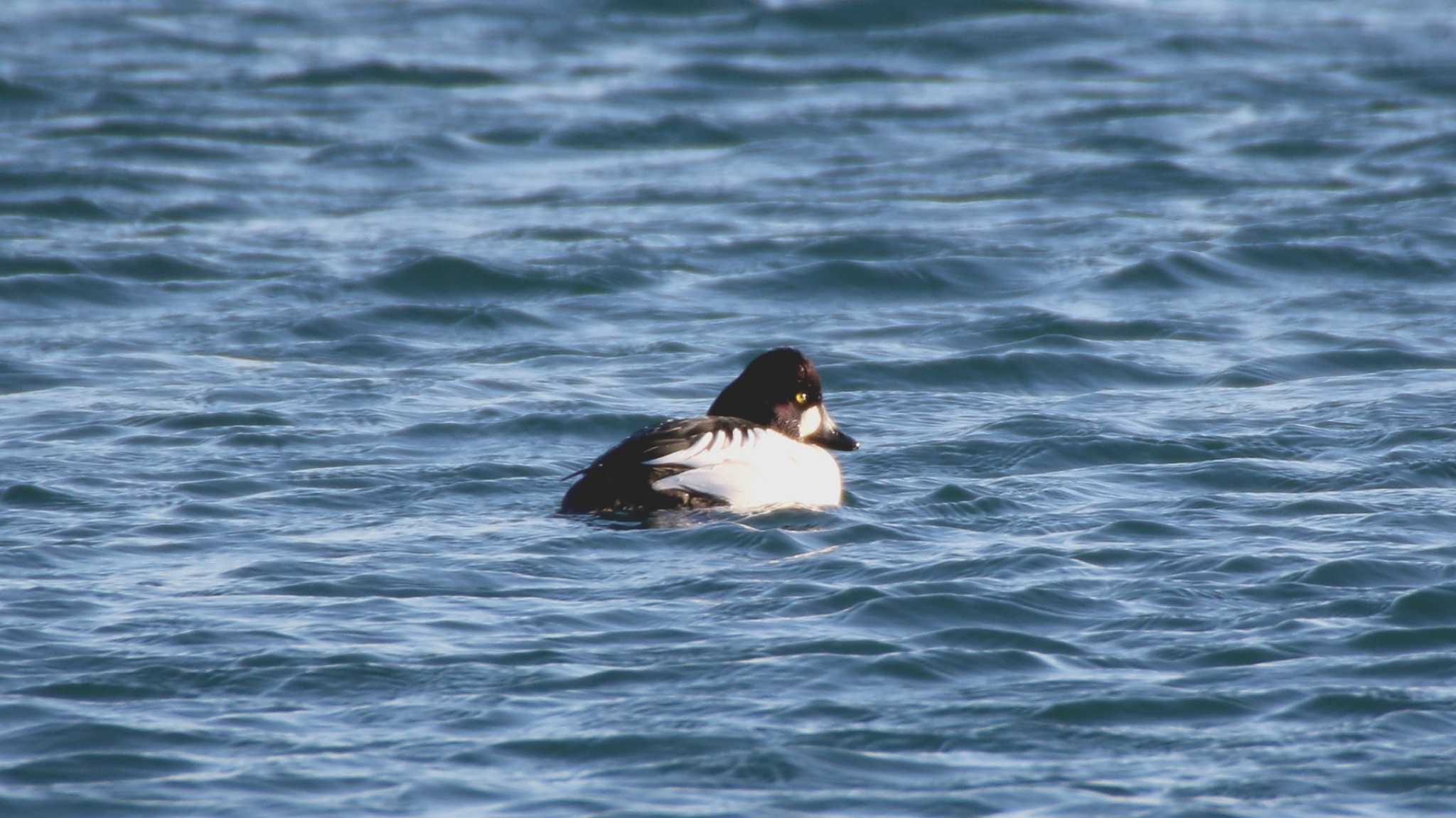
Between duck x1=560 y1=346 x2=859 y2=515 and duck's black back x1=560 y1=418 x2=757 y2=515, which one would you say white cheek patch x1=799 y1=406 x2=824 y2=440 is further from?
duck's black back x1=560 y1=418 x2=757 y2=515

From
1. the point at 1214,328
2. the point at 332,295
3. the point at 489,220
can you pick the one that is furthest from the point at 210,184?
the point at 1214,328

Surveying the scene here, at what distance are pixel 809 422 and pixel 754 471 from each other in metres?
0.72

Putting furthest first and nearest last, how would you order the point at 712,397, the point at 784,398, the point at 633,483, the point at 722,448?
1. the point at 712,397
2. the point at 784,398
3. the point at 722,448
4. the point at 633,483

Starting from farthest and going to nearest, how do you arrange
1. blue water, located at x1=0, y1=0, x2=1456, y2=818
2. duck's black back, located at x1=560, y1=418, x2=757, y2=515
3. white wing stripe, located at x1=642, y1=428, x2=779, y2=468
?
1. white wing stripe, located at x1=642, y1=428, x2=779, y2=468
2. duck's black back, located at x1=560, y1=418, x2=757, y2=515
3. blue water, located at x1=0, y1=0, x2=1456, y2=818

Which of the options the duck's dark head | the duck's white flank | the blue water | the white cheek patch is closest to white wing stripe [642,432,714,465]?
the duck's white flank

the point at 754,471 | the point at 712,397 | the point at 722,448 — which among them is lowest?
the point at 712,397

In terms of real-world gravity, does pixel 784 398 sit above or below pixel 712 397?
above

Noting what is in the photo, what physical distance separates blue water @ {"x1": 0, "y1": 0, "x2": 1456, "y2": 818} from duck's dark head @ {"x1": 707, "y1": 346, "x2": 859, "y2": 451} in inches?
16.7

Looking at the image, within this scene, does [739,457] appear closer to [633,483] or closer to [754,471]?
[754,471]

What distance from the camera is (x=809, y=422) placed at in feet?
32.1

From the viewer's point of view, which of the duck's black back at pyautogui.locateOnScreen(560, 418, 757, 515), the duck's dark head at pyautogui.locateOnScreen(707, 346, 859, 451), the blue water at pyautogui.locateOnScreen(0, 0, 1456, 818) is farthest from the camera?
the duck's dark head at pyautogui.locateOnScreen(707, 346, 859, 451)

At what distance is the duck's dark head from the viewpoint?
973cm

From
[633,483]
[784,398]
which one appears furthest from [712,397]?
[633,483]

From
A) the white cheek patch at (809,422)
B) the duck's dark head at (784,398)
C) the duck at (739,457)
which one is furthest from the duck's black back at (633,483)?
the white cheek patch at (809,422)
